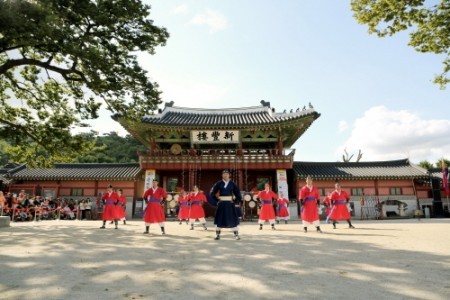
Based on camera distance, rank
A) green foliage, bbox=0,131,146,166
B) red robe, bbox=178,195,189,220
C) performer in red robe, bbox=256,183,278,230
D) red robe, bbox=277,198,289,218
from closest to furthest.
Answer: performer in red robe, bbox=256,183,278,230 < red robe, bbox=178,195,189,220 < red robe, bbox=277,198,289,218 < green foliage, bbox=0,131,146,166

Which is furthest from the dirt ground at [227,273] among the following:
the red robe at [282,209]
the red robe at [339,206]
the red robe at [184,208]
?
the red robe at [282,209]

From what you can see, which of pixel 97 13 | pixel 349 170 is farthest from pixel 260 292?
pixel 349 170

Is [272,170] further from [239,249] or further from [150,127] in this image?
[239,249]

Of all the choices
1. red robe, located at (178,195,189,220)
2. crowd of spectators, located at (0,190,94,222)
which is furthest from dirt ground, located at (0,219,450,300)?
crowd of spectators, located at (0,190,94,222)

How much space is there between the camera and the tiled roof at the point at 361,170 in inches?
803

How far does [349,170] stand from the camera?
2152 centimetres

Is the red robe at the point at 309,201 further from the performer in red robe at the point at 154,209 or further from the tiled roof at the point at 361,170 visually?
the tiled roof at the point at 361,170

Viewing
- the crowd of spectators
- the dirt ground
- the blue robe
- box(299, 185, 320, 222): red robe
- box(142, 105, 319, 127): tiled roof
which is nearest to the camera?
the dirt ground

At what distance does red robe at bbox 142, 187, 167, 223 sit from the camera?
8695mm

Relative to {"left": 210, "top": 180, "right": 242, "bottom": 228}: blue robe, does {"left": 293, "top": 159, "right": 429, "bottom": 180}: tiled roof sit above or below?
above

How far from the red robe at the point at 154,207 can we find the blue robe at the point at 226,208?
7.26 feet

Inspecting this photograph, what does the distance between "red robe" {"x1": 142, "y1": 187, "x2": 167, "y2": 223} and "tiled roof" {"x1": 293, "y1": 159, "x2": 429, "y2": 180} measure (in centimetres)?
1315

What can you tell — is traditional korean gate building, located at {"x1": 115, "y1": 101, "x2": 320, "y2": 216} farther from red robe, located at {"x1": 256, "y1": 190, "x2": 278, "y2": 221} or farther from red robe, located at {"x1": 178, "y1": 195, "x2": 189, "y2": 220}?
red robe, located at {"x1": 256, "y1": 190, "x2": 278, "y2": 221}

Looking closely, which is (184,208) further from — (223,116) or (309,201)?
(223,116)
